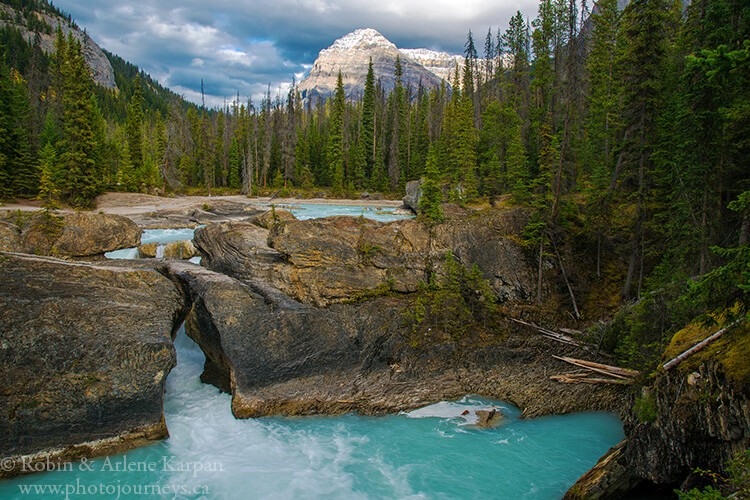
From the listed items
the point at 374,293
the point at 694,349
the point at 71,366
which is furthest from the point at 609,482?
the point at 71,366

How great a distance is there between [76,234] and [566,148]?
25.1m

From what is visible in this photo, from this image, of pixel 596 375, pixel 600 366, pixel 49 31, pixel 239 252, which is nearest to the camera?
pixel 596 375

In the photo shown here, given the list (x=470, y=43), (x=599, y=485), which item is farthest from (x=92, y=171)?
(x=470, y=43)

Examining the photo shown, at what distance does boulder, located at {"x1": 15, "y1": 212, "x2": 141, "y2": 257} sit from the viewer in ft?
57.6

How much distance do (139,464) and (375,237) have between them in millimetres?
12954

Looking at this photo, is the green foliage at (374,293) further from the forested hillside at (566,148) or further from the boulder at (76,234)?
the boulder at (76,234)

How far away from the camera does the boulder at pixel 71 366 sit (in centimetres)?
991

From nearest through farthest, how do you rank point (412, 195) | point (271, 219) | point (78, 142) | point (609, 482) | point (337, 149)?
point (609, 482) → point (271, 219) → point (78, 142) → point (412, 195) → point (337, 149)

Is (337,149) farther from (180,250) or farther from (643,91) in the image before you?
(643,91)

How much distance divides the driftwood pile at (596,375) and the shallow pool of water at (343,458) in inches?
48.7

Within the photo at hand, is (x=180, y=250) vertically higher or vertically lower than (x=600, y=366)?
higher

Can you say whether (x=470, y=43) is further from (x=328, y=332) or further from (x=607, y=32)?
(x=328, y=332)

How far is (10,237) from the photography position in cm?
1670

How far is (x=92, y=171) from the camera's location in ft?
119
